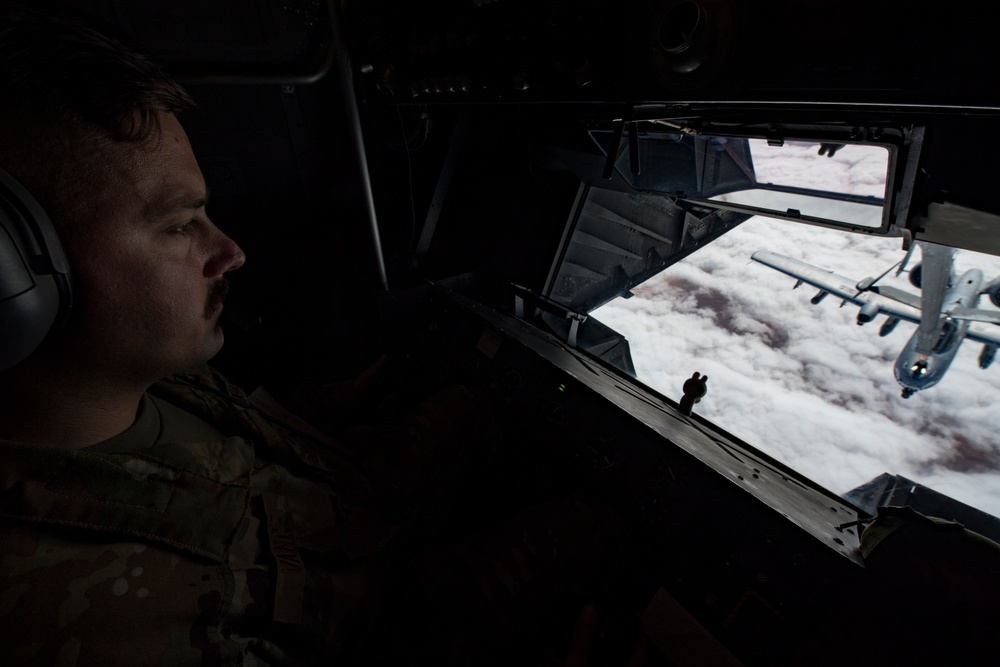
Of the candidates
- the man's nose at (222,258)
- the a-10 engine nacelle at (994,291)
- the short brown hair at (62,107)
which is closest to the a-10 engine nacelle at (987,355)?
the a-10 engine nacelle at (994,291)

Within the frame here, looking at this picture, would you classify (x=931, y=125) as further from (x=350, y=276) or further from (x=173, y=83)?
(x=350, y=276)

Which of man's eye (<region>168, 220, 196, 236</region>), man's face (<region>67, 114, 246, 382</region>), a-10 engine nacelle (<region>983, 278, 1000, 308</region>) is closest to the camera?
man's face (<region>67, 114, 246, 382</region>)

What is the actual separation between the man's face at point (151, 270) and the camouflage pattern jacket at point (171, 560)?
171 mm

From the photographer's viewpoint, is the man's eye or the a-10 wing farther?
the a-10 wing

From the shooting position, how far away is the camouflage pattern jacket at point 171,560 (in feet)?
1.86

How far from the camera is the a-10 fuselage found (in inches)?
278

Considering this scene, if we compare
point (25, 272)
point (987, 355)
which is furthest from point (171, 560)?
point (987, 355)

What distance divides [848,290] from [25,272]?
1071cm

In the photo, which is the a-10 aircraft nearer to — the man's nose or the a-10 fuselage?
the a-10 fuselage

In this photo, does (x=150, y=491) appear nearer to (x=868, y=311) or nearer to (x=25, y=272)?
(x=25, y=272)

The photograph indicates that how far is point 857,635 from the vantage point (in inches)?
30.6

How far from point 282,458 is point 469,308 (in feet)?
3.36

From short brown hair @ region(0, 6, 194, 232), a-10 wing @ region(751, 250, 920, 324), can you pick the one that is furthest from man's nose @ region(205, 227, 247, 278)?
a-10 wing @ region(751, 250, 920, 324)

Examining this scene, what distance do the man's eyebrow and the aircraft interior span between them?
283mm
